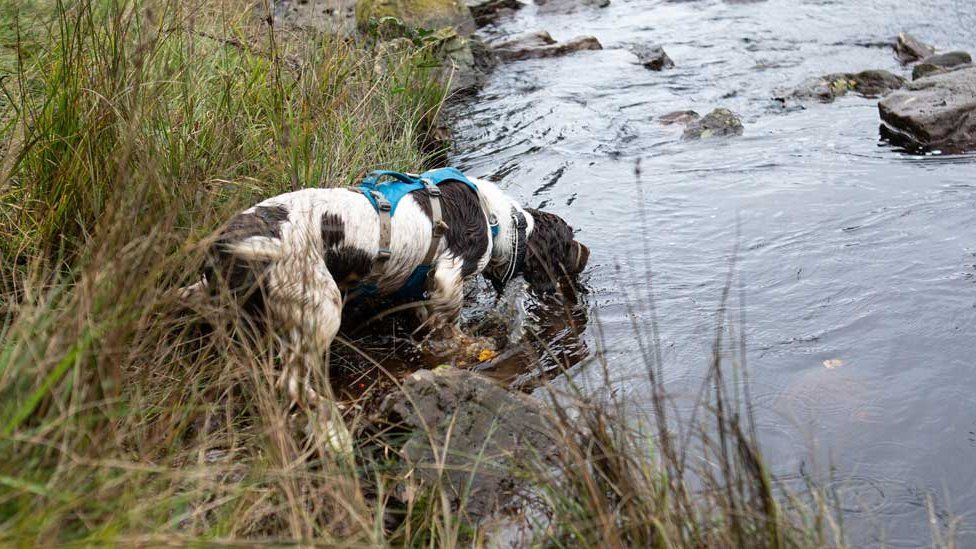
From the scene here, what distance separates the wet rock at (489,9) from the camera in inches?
580

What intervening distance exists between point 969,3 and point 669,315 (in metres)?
10.3

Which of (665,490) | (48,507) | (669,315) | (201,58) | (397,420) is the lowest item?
(669,315)

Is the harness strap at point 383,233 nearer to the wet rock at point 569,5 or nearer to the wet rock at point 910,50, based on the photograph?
the wet rock at point 910,50

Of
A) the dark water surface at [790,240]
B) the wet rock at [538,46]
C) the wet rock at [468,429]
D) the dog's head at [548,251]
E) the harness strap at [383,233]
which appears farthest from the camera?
the wet rock at [538,46]

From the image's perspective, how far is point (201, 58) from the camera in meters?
5.02

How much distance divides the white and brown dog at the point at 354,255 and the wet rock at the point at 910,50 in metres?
7.04

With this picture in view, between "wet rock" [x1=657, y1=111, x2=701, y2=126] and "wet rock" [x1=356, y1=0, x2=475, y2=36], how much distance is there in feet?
10.1

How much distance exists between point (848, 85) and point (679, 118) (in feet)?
6.46

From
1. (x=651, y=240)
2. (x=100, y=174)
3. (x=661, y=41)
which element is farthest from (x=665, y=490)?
(x=661, y=41)

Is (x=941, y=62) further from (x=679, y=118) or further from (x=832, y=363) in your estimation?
(x=832, y=363)

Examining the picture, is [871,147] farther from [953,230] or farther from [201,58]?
[201,58]

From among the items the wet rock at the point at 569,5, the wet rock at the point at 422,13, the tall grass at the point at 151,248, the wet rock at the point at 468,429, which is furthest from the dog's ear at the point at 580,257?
the wet rock at the point at 569,5

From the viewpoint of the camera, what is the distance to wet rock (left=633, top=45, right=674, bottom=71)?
10797 millimetres

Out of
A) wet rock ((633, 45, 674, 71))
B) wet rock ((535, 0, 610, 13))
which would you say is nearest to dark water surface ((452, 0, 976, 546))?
wet rock ((633, 45, 674, 71))
